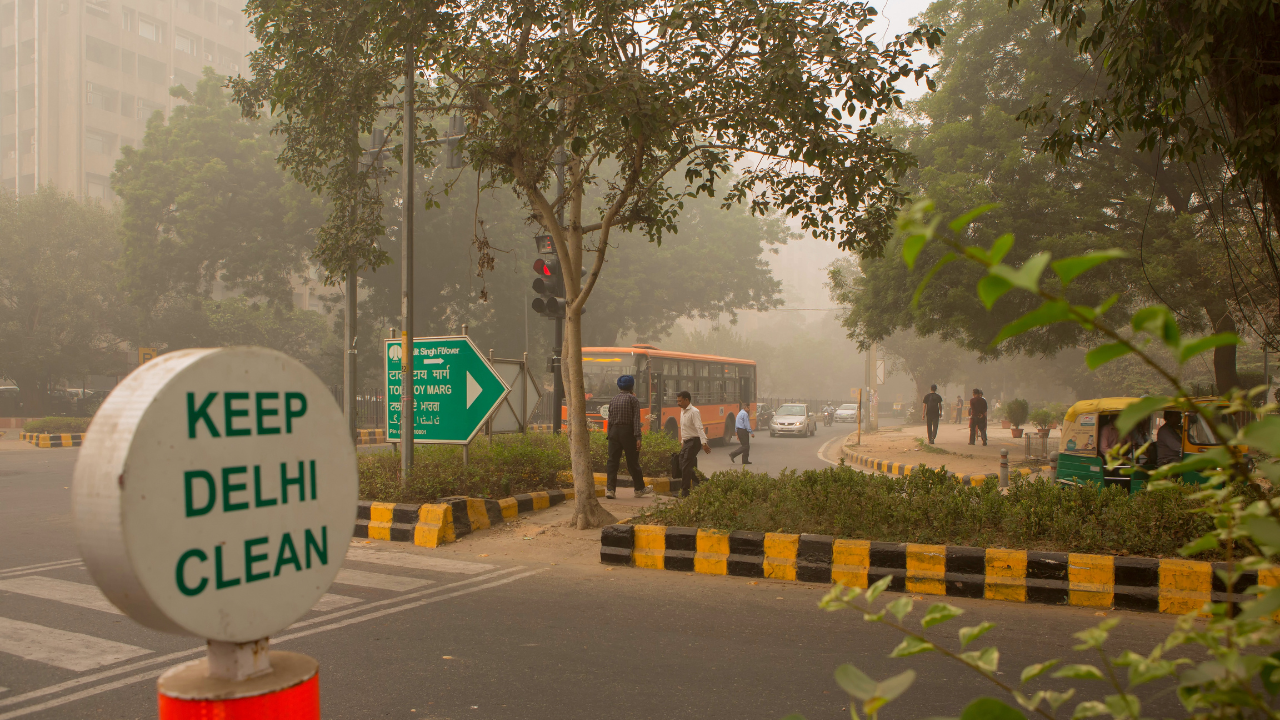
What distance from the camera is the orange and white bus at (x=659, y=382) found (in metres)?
21.7

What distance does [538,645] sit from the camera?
5.15 metres

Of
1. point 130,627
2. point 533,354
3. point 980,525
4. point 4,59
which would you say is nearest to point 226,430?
point 130,627

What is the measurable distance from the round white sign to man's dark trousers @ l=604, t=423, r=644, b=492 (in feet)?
30.5

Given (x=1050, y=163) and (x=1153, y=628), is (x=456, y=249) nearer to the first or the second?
(x=1050, y=163)

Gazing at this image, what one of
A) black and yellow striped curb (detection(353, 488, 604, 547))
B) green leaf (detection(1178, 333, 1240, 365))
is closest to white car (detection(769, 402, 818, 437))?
black and yellow striped curb (detection(353, 488, 604, 547))

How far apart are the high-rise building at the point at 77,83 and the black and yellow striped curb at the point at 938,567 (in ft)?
169

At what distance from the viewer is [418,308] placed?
101 ft

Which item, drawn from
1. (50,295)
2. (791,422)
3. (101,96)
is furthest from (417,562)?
(101,96)

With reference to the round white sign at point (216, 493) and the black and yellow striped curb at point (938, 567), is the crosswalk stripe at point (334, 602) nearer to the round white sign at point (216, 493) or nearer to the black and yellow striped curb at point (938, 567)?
the black and yellow striped curb at point (938, 567)

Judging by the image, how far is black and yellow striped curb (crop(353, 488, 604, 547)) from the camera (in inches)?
340

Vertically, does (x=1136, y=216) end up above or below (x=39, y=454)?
above

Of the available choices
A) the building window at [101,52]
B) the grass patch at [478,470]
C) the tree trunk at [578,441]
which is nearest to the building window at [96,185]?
the building window at [101,52]

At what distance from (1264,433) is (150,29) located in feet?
227

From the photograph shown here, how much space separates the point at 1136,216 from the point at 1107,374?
79.4 ft
